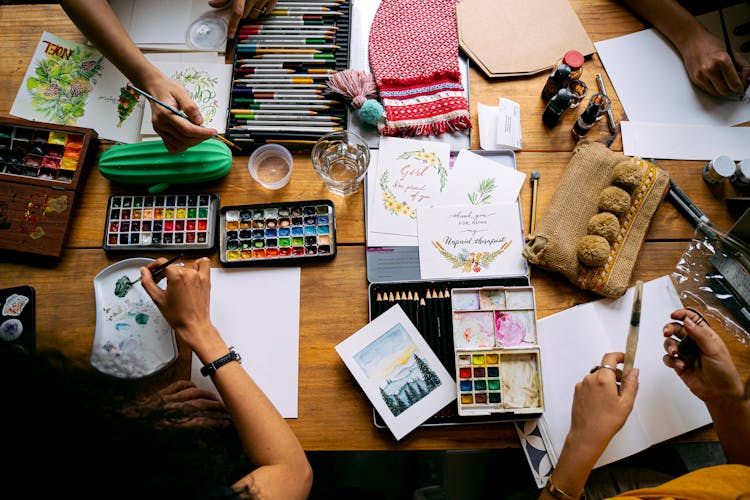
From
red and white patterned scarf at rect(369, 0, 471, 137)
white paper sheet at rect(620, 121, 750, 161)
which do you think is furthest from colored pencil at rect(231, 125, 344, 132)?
white paper sheet at rect(620, 121, 750, 161)

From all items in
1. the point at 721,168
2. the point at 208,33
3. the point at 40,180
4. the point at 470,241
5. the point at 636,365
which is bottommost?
the point at 636,365

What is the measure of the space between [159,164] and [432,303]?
766 mm

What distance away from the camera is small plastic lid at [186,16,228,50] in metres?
1.32

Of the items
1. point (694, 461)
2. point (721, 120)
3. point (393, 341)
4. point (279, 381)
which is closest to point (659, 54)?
point (721, 120)

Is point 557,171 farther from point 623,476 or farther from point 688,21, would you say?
point 623,476

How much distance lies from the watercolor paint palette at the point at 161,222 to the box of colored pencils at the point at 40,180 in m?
0.11

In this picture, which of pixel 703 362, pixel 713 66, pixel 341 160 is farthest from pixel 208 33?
pixel 703 362

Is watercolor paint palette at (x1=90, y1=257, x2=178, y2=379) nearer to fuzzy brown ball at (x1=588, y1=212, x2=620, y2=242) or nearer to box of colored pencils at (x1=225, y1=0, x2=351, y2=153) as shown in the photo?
box of colored pencils at (x1=225, y1=0, x2=351, y2=153)

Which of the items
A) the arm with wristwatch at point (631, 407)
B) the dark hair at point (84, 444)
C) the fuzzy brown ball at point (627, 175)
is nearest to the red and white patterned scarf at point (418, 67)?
the fuzzy brown ball at point (627, 175)

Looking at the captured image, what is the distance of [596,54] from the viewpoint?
130 centimetres

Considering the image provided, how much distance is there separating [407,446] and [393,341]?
9.4 inches

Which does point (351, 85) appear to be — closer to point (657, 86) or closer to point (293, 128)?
point (293, 128)

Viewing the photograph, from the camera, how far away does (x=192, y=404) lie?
1038 mm

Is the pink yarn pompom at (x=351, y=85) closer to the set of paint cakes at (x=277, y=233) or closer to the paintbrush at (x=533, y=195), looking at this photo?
the set of paint cakes at (x=277, y=233)
